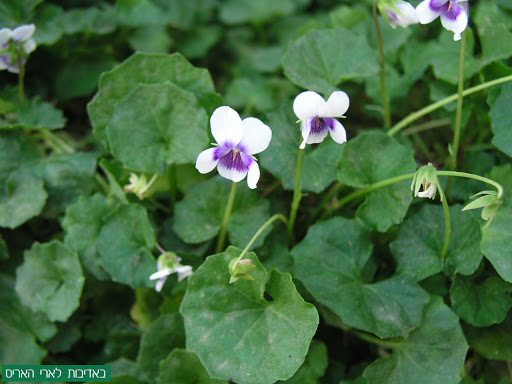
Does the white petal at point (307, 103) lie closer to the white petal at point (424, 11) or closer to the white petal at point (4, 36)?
the white petal at point (424, 11)

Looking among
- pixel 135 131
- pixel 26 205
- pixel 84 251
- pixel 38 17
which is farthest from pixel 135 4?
pixel 84 251

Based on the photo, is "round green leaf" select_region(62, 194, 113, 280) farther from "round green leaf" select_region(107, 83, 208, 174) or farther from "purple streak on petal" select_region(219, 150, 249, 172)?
"purple streak on petal" select_region(219, 150, 249, 172)

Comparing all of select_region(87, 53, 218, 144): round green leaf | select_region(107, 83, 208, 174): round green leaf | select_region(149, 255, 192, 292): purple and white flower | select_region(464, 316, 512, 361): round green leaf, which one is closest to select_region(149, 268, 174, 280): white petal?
select_region(149, 255, 192, 292): purple and white flower

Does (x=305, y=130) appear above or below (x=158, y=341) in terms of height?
above

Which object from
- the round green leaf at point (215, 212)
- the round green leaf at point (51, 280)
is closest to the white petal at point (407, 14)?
the round green leaf at point (215, 212)

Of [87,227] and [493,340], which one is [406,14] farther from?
[87,227]

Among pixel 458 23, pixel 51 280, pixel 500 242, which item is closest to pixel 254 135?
pixel 458 23
